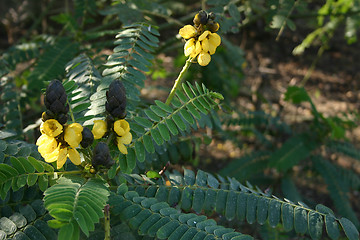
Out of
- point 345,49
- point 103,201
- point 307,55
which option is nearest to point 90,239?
point 103,201

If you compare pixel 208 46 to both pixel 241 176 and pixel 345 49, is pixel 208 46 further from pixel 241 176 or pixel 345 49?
pixel 345 49

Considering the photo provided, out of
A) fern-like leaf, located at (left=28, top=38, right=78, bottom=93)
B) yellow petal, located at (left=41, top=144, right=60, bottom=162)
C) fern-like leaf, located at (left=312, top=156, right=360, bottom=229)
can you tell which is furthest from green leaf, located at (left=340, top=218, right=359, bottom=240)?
fern-like leaf, located at (left=28, top=38, right=78, bottom=93)

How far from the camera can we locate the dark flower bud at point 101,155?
131cm

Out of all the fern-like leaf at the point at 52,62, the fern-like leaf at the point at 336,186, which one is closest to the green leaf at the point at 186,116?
the fern-like leaf at the point at 52,62

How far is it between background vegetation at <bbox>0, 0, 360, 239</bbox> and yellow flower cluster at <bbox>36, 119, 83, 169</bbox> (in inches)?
4.5

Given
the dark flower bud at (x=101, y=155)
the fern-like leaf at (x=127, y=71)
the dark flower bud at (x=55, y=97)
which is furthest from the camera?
the fern-like leaf at (x=127, y=71)

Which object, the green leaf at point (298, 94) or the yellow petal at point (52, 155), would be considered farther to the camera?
the green leaf at point (298, 94)

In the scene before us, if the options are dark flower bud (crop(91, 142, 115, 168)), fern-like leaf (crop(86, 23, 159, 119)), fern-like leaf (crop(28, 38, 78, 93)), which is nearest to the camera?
dark flower bud (crop(91, 142, 115, 168))

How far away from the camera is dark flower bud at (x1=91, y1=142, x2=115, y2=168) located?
131 cm

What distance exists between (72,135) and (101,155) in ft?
0.40

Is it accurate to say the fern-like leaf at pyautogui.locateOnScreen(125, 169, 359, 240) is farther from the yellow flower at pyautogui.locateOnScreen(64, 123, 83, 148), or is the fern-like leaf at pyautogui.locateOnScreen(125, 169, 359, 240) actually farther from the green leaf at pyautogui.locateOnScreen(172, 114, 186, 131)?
the yellow flower at pyautogui.locateOnScreen(64, 123, 83, 148)

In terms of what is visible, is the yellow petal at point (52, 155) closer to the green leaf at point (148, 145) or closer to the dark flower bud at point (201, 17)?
the green leaf at point (148, 145)

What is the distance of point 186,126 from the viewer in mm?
1703

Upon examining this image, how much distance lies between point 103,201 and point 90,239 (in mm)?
371
